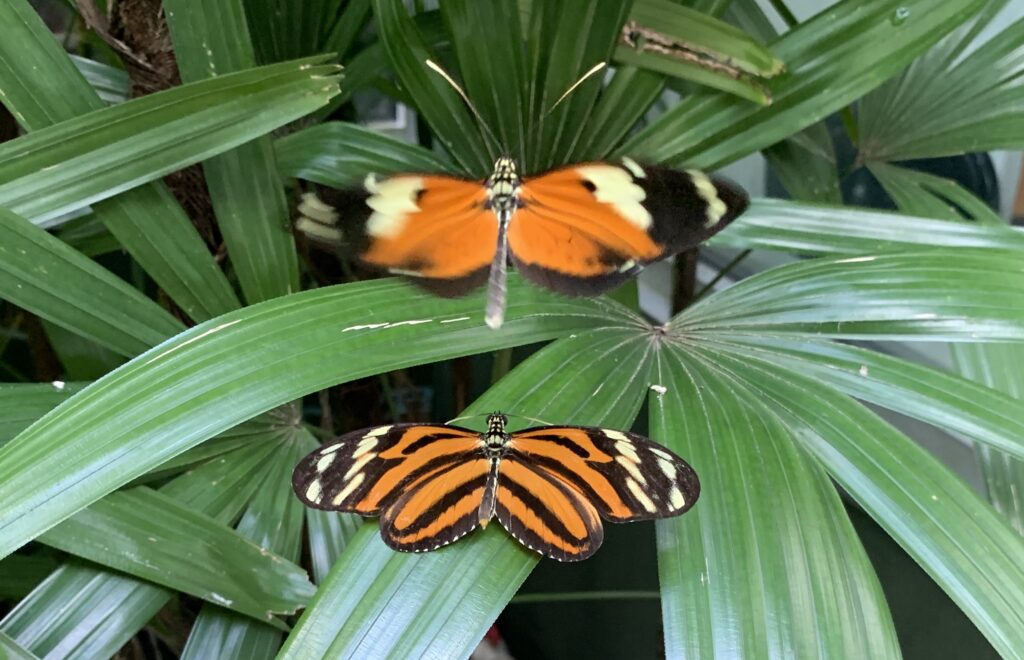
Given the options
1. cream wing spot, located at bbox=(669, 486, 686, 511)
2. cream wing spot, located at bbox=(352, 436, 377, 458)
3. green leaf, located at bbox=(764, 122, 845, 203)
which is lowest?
cream wing spot, located at bbox=(669, 486, 686, 511)

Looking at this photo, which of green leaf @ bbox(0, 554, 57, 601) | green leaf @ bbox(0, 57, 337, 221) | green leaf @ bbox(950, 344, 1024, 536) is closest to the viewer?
green leaf @ bbox(0, 57, 337, 221)

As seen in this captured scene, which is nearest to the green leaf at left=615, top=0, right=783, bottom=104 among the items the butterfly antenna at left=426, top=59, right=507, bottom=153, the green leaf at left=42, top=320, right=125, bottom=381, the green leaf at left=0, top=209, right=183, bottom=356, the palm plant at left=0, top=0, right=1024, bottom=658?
the palm plant at left=0, top=0, right=1024, bottom=658

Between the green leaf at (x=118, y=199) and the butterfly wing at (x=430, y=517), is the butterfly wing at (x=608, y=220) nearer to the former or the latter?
the butterfly wing at (x=430, y=517)

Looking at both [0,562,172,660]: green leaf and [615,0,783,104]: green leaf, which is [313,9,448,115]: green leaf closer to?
[615,0,783,104]: green leaf

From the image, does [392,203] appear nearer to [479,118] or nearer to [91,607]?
[479,118]

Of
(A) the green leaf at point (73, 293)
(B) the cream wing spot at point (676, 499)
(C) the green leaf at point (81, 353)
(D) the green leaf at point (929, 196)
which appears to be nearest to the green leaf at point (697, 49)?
(D) the green leaf at point (929, 196)

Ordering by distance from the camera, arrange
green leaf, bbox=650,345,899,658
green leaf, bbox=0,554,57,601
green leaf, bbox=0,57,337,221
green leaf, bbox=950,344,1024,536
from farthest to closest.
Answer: green leaf, bbox=0,554,57,601
green leaf, bbox=950,344,1024,536
green leaf, bbox=0,57,337,221
green leaf, bbox=650,345,899,658
